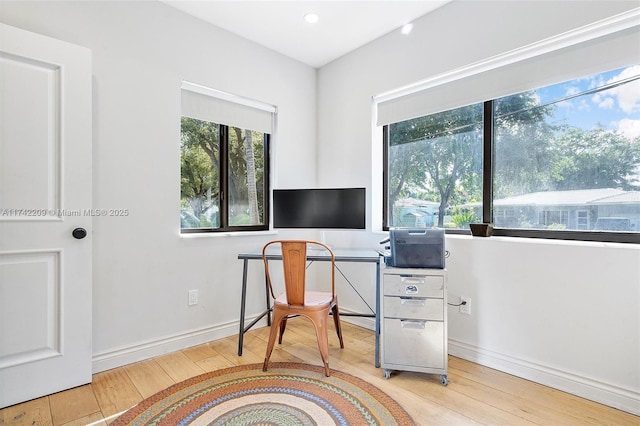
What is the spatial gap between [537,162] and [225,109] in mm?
2354

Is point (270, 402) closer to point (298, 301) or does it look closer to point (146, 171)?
point (298, 301)

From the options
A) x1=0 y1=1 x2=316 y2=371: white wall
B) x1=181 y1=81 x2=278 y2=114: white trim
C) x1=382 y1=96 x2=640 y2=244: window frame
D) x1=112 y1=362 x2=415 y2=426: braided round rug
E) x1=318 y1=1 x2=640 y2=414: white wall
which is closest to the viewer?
x1=112 y1=362 x2=415 y2=426: braided round rug

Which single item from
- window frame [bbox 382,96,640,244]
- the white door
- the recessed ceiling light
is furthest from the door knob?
window frame [bbox 382,96,640,244]

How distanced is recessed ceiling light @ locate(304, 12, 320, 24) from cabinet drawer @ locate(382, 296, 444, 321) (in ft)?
6.95

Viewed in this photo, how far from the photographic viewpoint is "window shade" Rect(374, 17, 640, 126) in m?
1.75

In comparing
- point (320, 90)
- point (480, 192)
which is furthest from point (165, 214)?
point (480, 192)

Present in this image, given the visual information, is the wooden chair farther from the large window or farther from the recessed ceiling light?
the recessed ceiling light

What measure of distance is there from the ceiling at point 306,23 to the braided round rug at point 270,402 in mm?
2529

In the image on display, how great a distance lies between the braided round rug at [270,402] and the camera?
161cm

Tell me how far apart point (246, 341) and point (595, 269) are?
2345 mm

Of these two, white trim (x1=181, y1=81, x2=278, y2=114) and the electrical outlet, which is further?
white trim (x1=181, y1=81, x2=278, y2=114)

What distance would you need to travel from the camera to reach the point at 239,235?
9.20 feet

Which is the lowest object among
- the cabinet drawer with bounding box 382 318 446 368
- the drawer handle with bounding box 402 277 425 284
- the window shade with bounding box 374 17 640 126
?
the cabinet drawer with bounding box 382 318 446 368

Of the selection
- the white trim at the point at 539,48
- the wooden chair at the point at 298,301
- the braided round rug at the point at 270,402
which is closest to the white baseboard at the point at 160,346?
the braided round rug at the point at 270,402
